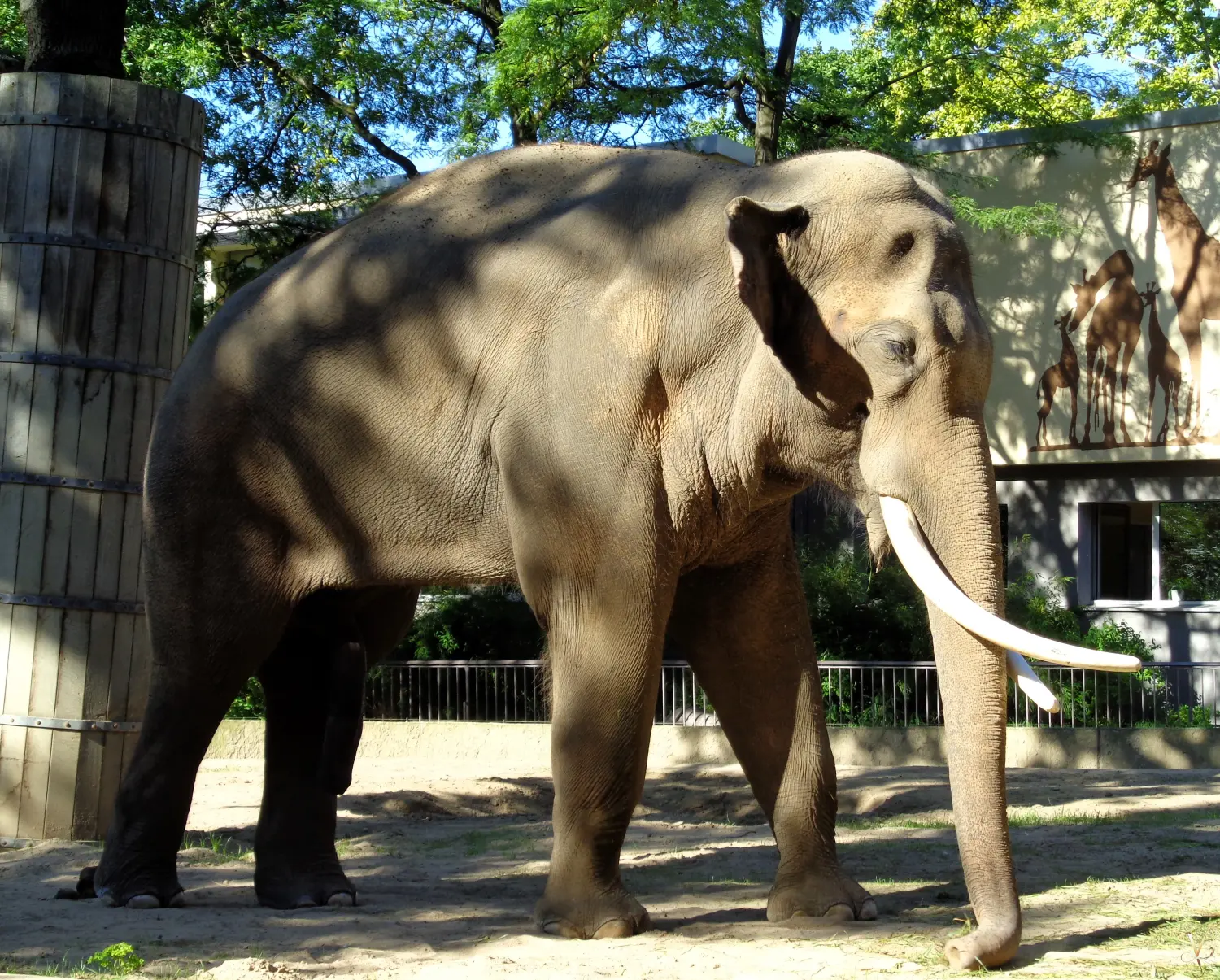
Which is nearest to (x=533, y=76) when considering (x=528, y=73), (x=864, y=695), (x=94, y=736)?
(x=528, y=73)

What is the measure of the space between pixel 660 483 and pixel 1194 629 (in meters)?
17.0

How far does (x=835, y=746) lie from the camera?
14.9 metres

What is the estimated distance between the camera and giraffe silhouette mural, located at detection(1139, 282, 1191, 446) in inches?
808

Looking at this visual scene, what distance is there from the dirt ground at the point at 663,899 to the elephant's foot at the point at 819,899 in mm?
86

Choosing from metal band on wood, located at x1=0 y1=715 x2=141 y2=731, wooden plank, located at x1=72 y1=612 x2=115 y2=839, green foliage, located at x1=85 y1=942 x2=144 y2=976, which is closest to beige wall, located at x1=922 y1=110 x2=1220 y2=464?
wooden plank, located at x1=72 y1=612 x2=115 y2=839

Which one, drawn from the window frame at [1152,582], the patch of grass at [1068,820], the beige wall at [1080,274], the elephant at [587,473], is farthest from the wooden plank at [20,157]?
the window frame at [1152,582]

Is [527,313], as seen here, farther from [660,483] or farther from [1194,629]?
[1194,629]

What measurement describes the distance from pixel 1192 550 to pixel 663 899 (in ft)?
53.8

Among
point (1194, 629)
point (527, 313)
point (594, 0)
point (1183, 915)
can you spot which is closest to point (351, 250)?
point (527, 313)

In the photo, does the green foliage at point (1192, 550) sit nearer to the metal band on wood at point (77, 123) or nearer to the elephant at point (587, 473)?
the elephant at point (587, 473)

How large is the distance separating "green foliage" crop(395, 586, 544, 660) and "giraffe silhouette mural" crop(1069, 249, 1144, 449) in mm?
8150

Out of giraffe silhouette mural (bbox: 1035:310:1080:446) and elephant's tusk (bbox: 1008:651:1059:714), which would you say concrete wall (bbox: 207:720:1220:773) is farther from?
elephant's tusk (bbox: 1008:651:1059:714)

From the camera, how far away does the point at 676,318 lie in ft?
17.9

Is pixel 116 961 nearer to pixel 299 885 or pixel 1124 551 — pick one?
pixel 299 885
